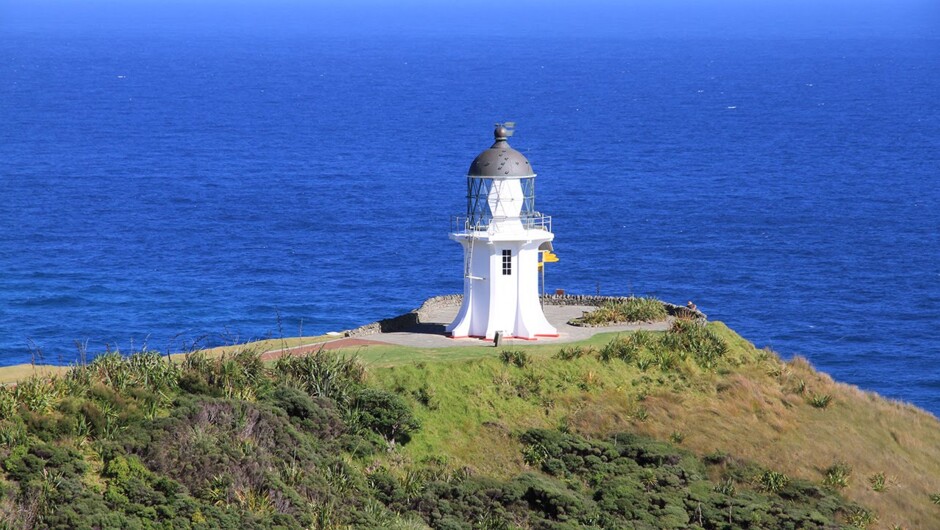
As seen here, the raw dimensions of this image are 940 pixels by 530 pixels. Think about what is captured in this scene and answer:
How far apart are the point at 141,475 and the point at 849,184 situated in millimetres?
101938

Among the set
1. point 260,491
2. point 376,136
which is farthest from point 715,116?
point 260,491

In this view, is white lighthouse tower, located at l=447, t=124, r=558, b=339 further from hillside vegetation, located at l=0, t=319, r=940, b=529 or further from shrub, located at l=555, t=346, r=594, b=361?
shrub, located at l=555, t=346, r=594, b=361

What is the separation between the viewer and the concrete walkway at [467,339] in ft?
156

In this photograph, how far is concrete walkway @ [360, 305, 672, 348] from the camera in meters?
47.6

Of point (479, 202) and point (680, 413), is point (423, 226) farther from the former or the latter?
point (680, 413)

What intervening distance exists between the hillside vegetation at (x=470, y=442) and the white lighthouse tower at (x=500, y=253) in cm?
270

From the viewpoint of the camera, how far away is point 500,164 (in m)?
48.2

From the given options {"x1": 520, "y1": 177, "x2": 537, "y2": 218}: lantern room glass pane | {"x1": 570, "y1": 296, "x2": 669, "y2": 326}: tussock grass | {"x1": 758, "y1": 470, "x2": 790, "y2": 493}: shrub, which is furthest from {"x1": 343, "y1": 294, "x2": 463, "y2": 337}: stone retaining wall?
{"x1": 758, "y1": 470, "x2": 790, "y2": 493}: shrub

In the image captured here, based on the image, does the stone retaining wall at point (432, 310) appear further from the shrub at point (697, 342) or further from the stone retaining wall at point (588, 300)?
the shrub at point (697, 342)

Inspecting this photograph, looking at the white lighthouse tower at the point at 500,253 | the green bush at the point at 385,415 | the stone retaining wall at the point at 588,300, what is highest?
the white lighthouse tower at the point at 500,253

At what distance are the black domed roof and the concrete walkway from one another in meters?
5.12

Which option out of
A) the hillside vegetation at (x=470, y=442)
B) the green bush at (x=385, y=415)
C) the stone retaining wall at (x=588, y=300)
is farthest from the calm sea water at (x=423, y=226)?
the green bush at (x=385, y=415)

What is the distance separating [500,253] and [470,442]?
9.98 metres

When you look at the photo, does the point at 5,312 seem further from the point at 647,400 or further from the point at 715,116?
the point at 715,116
